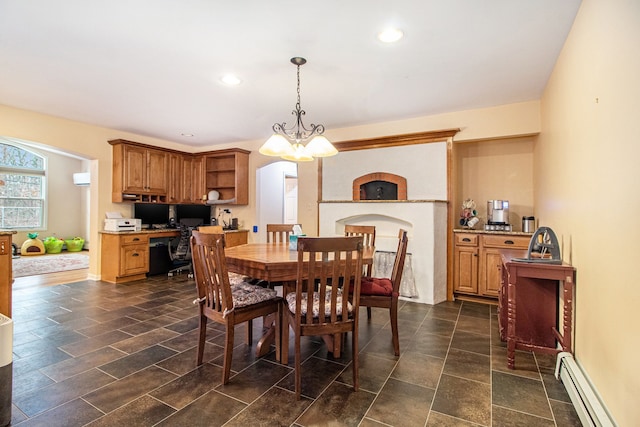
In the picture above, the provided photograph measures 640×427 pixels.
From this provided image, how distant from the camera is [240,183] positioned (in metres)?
6.00

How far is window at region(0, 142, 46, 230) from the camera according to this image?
8273 mm

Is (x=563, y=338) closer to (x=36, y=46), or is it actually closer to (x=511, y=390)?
(x=511, y=390)

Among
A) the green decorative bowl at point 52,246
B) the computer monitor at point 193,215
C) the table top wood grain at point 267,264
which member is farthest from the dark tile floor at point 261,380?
the green decorative bowl at point 52,246

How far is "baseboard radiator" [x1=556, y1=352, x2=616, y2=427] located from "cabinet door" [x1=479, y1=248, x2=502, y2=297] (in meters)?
1.80

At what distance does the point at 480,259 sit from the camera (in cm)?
408

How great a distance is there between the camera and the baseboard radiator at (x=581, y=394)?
159 cm

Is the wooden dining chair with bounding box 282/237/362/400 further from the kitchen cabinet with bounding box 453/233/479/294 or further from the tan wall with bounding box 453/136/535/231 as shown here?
the tan wall with bounding box 453/136/535/231

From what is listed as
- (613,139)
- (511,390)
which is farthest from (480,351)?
(613,139)

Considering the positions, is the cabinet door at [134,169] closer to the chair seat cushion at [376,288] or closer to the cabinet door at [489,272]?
the chair seat cushion at [376,288]

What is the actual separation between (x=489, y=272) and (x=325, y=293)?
9.27ft

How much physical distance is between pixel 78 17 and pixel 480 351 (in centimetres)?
385

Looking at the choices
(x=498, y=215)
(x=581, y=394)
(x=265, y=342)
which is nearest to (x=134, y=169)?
(x=265, y=342)

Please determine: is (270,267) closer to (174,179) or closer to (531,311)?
(531,311)

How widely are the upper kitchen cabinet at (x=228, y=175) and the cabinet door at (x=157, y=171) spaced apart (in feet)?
2.43
